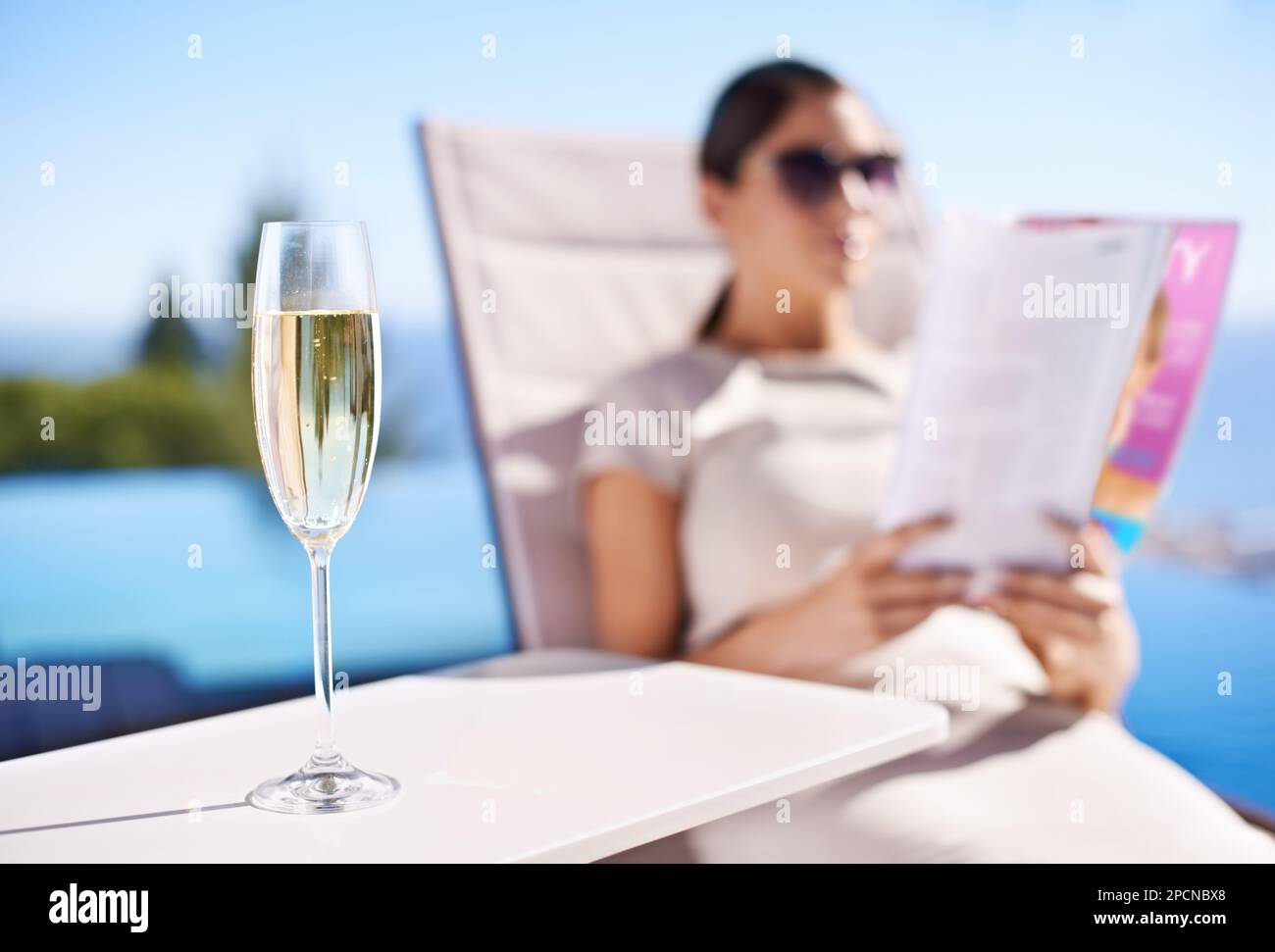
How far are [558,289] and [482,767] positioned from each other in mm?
1328

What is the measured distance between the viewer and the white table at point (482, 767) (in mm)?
692

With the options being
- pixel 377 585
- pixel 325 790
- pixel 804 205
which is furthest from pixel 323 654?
pixel 377 585

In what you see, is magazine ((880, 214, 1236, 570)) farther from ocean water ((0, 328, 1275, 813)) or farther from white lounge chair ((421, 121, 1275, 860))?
ocean water ((0, 328, 1275, 813))

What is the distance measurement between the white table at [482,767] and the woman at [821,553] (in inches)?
10.7

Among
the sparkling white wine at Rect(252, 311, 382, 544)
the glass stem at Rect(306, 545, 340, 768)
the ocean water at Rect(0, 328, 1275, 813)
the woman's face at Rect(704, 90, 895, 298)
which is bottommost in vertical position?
the ocean water at Rect(0, 328, 1275, 813)

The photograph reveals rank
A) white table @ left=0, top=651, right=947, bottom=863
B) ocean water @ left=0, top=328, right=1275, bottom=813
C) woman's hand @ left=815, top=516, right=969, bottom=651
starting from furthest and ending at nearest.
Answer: ocean water @ left=0, top=328, right=1275, bottom=813 < woman's hand @ left=815, top=516, right=969, bottom=651 < white table @ left=0, top=651, right=947, bottom=863

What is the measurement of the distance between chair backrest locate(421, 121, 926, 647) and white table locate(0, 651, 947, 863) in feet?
2.35

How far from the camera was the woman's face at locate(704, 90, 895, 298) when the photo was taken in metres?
2.01

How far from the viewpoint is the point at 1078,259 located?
1311 millimetres

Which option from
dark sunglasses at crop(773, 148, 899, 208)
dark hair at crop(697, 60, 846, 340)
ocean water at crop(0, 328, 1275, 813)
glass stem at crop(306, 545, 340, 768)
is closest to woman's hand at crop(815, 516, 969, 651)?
dark hair at crop(697, 60, 846, 340)

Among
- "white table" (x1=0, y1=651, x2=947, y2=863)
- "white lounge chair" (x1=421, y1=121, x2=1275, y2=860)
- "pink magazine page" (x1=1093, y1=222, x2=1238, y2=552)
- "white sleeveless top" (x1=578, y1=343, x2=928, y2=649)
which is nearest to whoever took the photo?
"white table" (x1=0, y1=651, x2=947, y2=863)

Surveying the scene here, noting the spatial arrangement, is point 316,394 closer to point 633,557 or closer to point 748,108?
point 633,557
